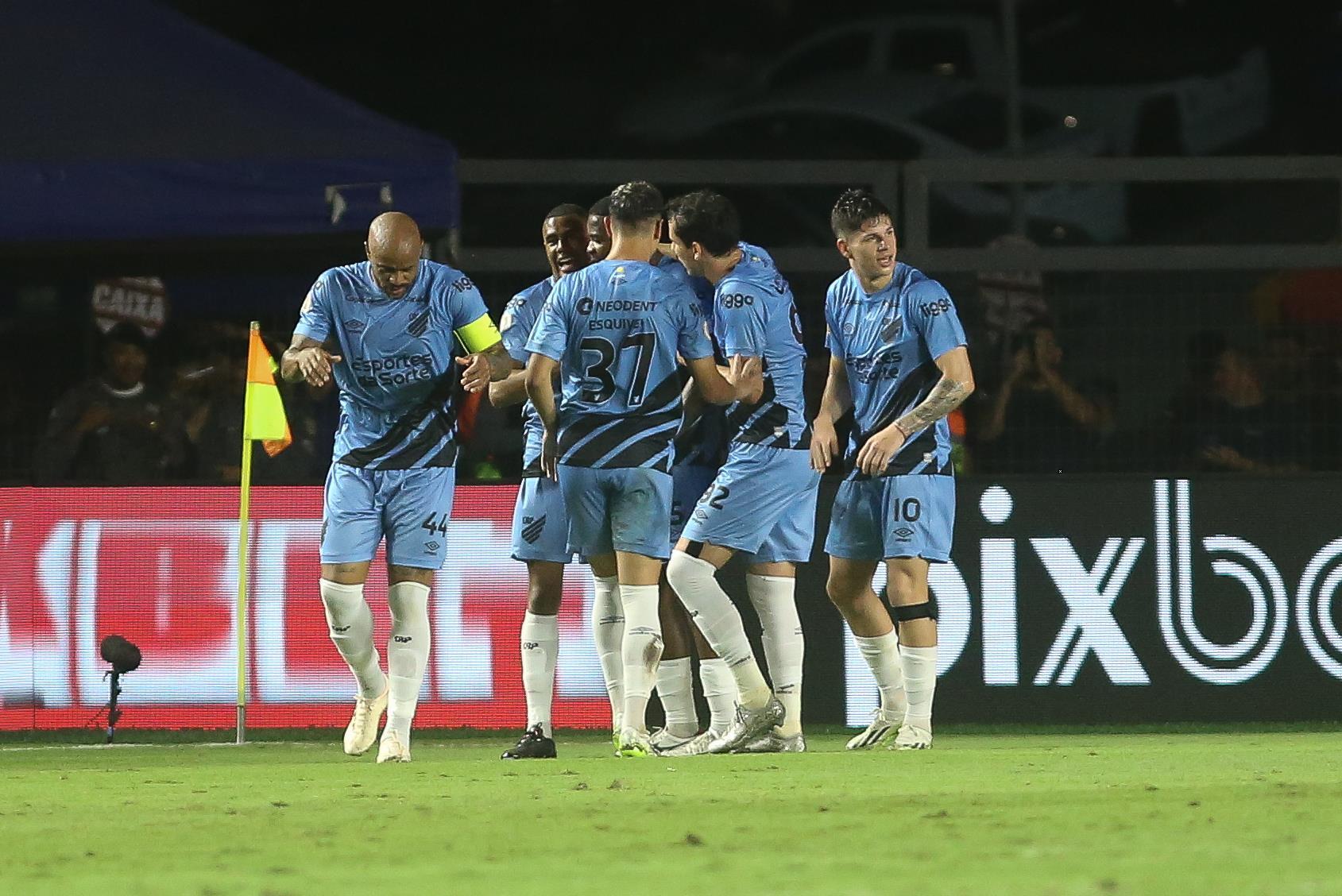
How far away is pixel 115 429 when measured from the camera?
11172mm

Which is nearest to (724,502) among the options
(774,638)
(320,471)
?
(774,638)

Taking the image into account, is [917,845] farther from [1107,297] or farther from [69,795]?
[1107,297]

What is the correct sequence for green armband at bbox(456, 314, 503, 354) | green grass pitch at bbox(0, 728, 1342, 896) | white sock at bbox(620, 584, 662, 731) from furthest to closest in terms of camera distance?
1. green armband at bbox(456, 314, 503, 354)
2. white sock at bbox(620, 584, 662, 731)
3. green grass pitch at bbox(0, 728, 1342, 896)

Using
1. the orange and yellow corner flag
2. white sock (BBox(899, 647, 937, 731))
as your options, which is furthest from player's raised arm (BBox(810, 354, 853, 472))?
the orange and yellow corner flag

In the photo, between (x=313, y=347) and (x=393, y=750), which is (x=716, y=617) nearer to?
(x=393, y=750)

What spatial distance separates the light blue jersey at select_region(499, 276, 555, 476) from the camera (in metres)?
8.88

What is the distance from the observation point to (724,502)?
8.48m

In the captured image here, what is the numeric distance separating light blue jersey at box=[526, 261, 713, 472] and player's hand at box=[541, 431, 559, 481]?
0.52ft

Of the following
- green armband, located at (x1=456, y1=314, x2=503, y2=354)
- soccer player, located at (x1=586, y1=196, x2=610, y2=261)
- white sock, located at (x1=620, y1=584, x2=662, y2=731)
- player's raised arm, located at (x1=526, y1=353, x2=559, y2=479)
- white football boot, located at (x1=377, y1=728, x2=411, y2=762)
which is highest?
soccer player, located at (x1=586, y1=196, x2=610, y2=261)

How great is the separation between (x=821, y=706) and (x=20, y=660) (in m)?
3.66

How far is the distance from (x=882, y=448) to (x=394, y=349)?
71.3 inches

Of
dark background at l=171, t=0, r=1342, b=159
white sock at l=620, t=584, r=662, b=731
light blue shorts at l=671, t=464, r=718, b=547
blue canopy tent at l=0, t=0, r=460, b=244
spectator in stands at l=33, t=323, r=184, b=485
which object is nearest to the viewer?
white sock at l=620, t=584, r=662, b=731

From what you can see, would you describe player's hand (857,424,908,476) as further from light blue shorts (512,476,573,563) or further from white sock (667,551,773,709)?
light blue shorts (512,476,573,563)

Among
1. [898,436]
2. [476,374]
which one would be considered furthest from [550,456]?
[898,436]
